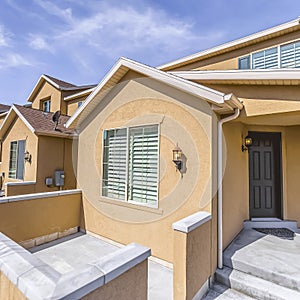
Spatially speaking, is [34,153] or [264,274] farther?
[34,153]

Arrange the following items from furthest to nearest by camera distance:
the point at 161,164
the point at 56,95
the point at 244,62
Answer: the point at 56,95 < the point at 244,62 < the point at 161,164

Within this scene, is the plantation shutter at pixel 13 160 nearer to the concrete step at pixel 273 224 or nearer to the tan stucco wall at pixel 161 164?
the tan stucco wall at pixel 161 164

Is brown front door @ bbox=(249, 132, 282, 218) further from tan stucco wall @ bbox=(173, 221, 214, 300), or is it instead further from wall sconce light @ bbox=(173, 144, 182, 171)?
tan stucco wall @ bbox=(173, 221, 214, 300)

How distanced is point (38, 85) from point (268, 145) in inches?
719

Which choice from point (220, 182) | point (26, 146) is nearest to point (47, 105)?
point (26, 146)

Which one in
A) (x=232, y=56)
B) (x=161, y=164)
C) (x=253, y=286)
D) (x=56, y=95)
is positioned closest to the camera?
(x=253, y=286)

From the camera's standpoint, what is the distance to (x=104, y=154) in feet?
22.9

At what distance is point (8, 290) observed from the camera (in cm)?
240

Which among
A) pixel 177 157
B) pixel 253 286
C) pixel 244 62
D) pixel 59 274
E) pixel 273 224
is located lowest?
pixel 253 286

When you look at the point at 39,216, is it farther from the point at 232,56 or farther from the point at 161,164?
the point at 232,56

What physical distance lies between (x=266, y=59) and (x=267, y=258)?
878 cm

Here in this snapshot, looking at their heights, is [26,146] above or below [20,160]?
above

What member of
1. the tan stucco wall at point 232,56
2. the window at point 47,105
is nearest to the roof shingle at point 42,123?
the window at point 47,105

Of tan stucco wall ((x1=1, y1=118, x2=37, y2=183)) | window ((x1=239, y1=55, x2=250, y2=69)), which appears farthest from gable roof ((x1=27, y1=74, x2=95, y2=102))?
window ((x1=239, y1=55, x2=250, y2=69))
